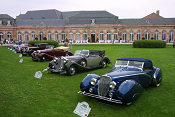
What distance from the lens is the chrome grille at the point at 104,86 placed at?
5.49m

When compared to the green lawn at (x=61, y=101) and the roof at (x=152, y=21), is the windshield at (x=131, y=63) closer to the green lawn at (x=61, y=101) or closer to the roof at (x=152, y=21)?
the green lawn at (x=61, y=101)

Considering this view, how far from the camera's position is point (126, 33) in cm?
4322

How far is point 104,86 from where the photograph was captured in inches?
218

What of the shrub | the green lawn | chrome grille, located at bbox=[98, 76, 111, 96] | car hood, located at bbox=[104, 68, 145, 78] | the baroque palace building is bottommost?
the green lawn

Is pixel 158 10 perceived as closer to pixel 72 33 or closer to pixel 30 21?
pixel 72 33

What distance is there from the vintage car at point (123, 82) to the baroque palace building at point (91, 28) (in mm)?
35106

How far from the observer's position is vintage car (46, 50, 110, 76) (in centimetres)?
932

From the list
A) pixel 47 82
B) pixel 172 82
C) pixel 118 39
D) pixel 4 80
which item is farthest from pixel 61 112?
pixel 118 39

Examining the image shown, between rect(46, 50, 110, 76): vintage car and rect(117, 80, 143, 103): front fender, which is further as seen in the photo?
rect(46, 50, 110, 76): vintage car

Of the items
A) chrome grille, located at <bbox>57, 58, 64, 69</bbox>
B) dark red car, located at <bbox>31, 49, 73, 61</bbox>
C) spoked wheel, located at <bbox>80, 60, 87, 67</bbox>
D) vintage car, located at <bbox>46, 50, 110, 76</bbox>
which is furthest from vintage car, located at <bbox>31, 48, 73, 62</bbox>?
spoked wheel, located at <bbox>80, 60, 87, 67</bbox>

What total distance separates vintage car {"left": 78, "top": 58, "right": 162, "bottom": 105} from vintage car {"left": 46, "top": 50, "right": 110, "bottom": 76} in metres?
3.05

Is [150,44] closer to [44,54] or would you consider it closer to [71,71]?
[44,54]

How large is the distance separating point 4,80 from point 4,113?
12.1 ft

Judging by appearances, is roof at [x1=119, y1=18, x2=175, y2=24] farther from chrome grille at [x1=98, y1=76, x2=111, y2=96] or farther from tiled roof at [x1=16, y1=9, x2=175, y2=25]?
chrome grille at [x1=98, y1=76, x2=111, y2=96]
